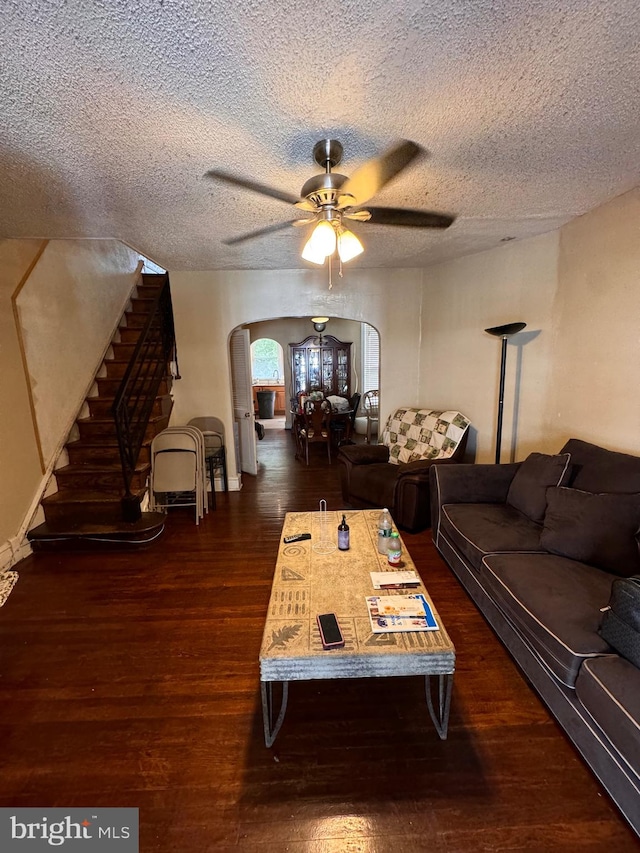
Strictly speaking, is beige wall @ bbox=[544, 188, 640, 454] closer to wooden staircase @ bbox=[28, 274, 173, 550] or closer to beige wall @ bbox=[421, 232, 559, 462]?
beige wall @ bbox=[421, 232, 559, 462]

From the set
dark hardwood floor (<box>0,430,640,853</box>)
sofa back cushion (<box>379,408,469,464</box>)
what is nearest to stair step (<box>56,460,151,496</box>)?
dark hardwood floor (<box>0,430,640,853</box>)

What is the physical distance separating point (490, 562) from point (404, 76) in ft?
7.15

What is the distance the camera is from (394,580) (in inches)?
69.4

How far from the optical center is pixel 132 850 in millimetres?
1174

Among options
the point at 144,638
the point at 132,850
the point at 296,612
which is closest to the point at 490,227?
the point at 296,612

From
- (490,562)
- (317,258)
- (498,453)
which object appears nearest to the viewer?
(317,258)

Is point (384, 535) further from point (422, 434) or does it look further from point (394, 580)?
point (422, 434)

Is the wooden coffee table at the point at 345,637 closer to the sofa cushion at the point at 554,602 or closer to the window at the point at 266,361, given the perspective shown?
the sofa cushion at the point at 554,602

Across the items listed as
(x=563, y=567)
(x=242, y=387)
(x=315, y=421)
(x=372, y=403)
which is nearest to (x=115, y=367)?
(x=242, y=387)

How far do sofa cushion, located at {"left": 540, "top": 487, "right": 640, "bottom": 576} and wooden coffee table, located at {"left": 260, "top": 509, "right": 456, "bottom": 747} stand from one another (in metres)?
0.84

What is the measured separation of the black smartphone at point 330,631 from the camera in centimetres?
136

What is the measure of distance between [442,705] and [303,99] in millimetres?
2438

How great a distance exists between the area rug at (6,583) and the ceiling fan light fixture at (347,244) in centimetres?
305

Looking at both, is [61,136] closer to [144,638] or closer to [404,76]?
[404,76]
